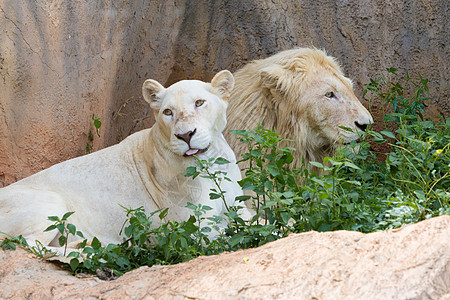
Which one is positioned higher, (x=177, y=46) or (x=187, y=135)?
(x=177, y=46)

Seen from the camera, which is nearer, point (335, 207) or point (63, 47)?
point (335, 207)

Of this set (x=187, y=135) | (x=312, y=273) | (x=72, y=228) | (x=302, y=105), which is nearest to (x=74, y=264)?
(x=72, y=228)

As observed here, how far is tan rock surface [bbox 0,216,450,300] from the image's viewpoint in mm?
2689

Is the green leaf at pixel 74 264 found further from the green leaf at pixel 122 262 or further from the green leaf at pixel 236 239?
the green leaf at pixel 236 239

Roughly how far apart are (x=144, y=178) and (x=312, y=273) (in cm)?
249

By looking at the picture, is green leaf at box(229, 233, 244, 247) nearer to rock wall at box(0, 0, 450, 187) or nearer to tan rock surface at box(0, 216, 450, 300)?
tan rock surface at box(0, 216, 450, 300)

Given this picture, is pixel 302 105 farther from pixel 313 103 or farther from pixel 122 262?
pixel 122 262

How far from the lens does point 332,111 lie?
19.3 feet

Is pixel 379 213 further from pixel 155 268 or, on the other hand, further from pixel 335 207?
pixel 155 268

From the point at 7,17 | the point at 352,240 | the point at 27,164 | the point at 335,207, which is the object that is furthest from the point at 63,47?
the point at 352,240

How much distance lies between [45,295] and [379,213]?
1976mm

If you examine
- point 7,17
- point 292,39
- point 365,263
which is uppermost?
point 7,17

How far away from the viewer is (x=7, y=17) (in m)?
5.62

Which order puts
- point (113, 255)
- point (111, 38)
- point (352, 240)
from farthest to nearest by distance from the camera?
point (111, 38)
point (113, 255)
point (352, 240)
